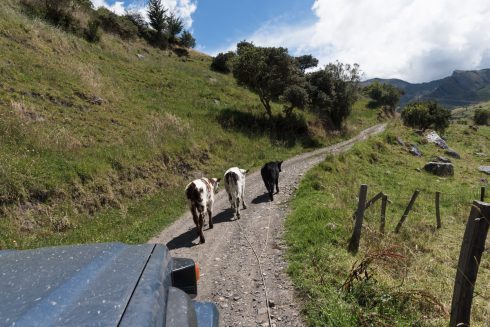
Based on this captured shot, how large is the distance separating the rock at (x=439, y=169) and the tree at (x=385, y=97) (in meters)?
39.2

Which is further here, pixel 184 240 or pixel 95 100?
pixel 95 100

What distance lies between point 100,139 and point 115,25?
32643mm

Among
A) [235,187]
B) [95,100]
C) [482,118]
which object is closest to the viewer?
[235,187]

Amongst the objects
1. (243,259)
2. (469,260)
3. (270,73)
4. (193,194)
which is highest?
(270,73)

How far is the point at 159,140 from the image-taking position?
19.6 meters

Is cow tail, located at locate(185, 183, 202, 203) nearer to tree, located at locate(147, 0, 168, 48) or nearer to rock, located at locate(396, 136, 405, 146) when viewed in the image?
rock, located at locate(396, 136, 405, 146)

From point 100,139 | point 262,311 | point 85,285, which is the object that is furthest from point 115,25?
point 85,285

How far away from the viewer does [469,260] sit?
497cm

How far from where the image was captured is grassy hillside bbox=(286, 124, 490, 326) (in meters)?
6.16

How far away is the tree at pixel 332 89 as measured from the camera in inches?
1516

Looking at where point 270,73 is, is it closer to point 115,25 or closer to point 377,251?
point 115,25

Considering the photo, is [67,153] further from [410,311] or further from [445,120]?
[445,120]

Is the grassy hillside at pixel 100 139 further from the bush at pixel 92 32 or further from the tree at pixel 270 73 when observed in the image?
the tree at pixel 270 73

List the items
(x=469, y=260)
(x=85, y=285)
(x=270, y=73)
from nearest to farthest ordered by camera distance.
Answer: (x=85, y=285), (x=469, y=260), (x=270, y=73)
